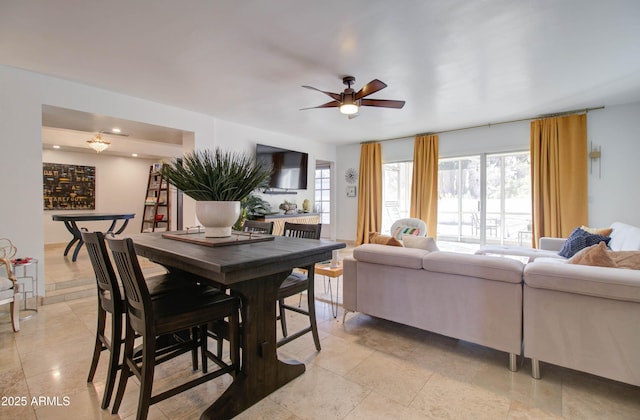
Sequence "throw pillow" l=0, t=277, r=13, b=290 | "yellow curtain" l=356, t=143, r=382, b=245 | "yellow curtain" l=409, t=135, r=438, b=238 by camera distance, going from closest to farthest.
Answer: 1. "throw pillow" l=0, t=277, r=13, b=290
2. "yellow curtain" l=409, t=135, r=438, b=238
3. "yellow curtain" l=356, t=143, r=382, b=245

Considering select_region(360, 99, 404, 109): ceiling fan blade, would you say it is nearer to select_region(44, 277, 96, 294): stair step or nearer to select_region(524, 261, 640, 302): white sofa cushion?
select_region(524, 261, 640, 302): white sofa cushion

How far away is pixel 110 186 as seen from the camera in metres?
6.63

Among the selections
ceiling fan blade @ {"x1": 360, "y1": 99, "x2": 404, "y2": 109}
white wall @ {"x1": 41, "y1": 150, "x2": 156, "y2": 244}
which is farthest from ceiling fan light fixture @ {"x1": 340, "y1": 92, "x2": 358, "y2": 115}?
white wall @ {"x1": 41, "y1": 150, "x2": 156, "y2": 244}

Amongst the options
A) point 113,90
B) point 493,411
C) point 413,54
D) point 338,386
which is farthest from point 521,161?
point 113,90

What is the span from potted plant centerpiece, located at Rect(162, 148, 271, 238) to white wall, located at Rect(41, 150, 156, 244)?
5951 millimetres

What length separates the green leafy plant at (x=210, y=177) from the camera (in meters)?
1.84

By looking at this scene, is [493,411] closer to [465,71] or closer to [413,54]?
[413,54]

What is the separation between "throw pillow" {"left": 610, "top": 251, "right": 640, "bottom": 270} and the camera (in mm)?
1806

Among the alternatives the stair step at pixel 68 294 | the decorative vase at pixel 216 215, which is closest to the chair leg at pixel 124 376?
the decorative vase at pixel 216 215

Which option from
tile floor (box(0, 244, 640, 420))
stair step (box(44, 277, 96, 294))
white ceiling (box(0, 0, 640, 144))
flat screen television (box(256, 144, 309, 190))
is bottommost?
tile floor (box(0, 244, 640, 420))

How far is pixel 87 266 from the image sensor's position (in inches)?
166

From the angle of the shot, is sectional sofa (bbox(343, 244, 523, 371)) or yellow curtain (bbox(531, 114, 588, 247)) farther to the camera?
yellow curtain (bbox(531, 114, 588, 247))

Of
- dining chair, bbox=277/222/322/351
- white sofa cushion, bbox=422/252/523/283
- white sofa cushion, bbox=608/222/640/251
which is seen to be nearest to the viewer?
white sofa cushion, bbox=422/252/523/283

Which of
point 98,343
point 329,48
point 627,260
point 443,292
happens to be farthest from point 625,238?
point 98,343
